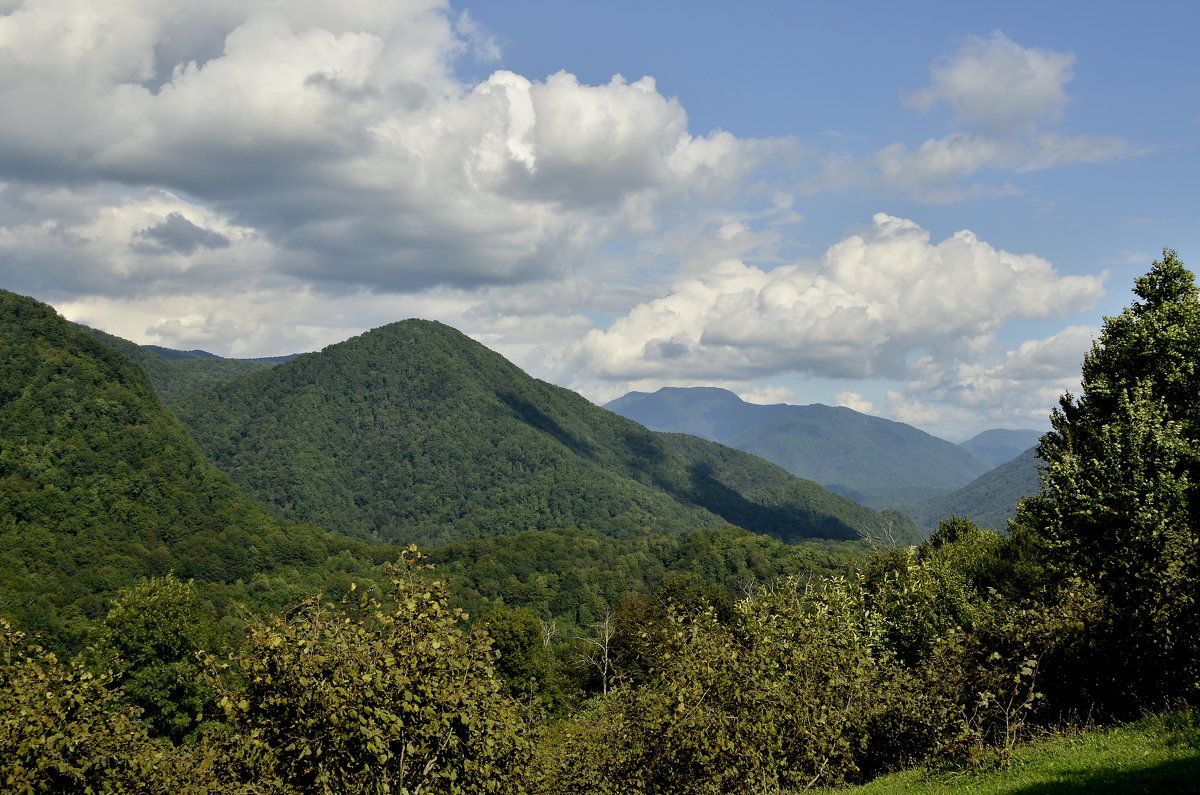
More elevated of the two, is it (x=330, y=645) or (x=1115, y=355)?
(x=1115, y=355)

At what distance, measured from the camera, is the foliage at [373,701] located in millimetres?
11969

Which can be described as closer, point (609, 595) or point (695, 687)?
point (695, 687)

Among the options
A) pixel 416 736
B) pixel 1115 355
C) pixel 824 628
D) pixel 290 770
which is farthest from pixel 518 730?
pixel 1115 355

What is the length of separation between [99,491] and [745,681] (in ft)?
563

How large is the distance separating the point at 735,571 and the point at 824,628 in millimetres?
169592

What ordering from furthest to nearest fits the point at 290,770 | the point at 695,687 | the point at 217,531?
the point at 217,531
the point at 695,687
the point at 290,770

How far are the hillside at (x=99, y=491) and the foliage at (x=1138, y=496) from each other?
119 meters

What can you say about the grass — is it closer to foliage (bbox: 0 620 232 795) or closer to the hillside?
foliage (bbox: 0 620 232 795)

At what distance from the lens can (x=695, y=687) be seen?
728 inches

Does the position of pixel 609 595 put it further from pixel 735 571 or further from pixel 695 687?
pixel 695 687

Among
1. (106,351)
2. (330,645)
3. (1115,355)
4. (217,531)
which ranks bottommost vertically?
(217,531)

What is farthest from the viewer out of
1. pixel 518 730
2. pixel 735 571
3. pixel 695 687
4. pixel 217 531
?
pixel 735 571

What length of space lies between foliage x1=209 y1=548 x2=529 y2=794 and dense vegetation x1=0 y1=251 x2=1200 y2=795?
5 cm

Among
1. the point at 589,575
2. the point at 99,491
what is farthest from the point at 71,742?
the point at 589,575
